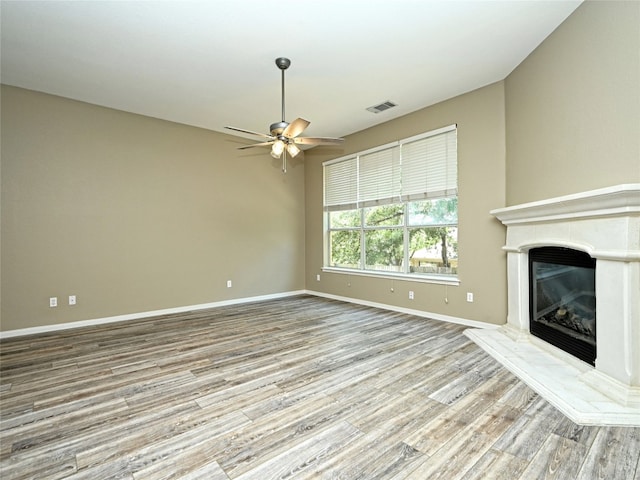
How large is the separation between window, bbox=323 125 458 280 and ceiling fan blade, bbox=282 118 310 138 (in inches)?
93.8

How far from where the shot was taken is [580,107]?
8.97 ft

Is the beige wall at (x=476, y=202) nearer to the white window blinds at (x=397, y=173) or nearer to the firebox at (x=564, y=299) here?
the white window blinds at (x=397, y=173)

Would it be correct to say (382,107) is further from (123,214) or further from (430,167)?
(123,214)

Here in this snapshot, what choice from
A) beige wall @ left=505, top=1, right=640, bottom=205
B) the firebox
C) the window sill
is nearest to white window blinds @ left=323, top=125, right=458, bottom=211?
beige wall @ left=505, top=1, right=640, bottom=205

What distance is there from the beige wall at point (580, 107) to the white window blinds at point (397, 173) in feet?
3.00

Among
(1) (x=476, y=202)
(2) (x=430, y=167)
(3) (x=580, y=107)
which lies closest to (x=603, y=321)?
(3) (x=580, y=107)

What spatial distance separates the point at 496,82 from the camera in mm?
3951

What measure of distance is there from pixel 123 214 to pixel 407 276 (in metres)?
4.48

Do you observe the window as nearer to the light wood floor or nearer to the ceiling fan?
the light wood floor

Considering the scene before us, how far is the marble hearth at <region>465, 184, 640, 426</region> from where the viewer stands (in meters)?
2.10

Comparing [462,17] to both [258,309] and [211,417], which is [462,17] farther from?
[258,309]

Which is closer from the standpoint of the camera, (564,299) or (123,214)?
(564,299)

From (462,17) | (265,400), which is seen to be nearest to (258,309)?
(265,400)

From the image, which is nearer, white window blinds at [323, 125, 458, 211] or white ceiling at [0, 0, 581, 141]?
white ceiling at [0, 0, 581, 141]
